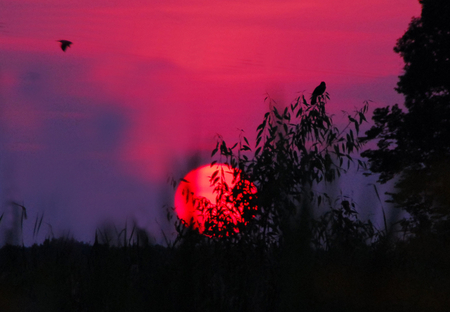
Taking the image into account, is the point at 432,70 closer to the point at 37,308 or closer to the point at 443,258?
the point at 443,258

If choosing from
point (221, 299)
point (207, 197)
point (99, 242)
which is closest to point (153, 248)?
point (99, 242)

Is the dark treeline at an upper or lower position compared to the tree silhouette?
lower

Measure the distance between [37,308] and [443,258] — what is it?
5.16 ft

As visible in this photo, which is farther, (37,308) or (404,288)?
(404,288)

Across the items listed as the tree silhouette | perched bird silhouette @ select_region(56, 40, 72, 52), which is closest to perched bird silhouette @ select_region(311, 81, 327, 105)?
perched bird silhouette @ select_region(56, 40, 72, 52)

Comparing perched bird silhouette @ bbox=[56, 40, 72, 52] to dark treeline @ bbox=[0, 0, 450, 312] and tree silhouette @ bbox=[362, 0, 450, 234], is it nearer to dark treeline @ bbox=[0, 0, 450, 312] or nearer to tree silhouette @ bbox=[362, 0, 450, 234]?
dark treeline @ bbox=[0, 0, 450, 312]

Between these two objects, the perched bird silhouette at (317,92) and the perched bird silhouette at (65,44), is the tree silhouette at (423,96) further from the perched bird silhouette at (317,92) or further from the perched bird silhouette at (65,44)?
the perched bird silhouette at (65,44)

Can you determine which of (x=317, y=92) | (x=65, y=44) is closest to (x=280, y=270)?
(x=65, y=44)

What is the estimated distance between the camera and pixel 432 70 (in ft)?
59.4

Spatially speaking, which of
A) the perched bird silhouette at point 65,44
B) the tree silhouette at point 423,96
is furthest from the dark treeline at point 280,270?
the tree silhouette at point 423,96

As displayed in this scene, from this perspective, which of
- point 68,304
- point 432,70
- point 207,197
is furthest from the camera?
point 432,70

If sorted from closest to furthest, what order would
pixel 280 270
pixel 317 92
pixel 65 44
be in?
pixel 280 270
pixel 65 44
pixel 317 92

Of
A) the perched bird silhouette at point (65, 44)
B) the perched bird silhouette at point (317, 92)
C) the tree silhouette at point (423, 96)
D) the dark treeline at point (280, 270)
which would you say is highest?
the tree silhouette at point (423, 96)

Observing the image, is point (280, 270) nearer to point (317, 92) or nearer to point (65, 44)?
point (65, 44)
